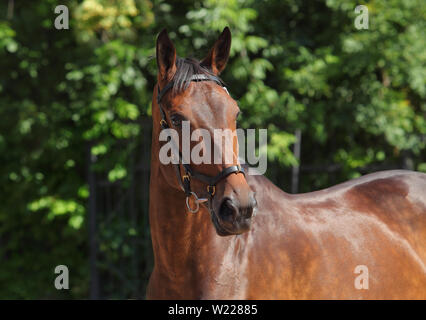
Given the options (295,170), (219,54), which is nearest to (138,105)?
(295,170)

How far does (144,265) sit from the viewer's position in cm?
618

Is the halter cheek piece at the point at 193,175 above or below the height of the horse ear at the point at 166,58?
below

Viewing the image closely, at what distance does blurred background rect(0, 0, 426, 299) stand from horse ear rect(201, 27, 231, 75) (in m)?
2.72

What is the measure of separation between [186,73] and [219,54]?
307 millimetres

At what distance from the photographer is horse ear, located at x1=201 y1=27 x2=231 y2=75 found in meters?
2.37

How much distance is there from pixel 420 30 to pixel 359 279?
3.87 metres

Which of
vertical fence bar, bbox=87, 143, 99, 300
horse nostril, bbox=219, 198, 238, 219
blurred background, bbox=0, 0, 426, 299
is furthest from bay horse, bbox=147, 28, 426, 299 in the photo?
vertical fence bar, bbox=87, 143, 99, 300

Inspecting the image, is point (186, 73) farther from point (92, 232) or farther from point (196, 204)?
point (92, 232)

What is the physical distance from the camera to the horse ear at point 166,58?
222cm

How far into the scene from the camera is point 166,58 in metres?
2.27

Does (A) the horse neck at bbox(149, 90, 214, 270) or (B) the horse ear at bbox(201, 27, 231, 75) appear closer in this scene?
(A) the horse neck at bbox(149, 90, 214, 270)

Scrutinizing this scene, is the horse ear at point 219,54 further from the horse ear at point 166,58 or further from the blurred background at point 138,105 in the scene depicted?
the blurred background at point 138,105

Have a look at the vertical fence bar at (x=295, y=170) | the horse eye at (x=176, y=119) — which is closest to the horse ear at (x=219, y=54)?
the horse eye at (x=176, y=119)

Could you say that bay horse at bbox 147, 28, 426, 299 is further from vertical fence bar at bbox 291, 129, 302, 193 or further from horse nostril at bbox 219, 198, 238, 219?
vertical fence bar at bbox 291, 129, 302, 193
